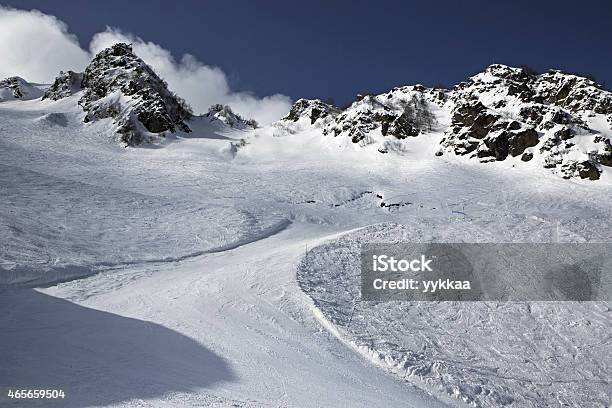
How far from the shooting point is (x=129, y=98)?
53719 mm

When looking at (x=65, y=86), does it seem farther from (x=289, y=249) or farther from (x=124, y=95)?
(x=289, y=249)

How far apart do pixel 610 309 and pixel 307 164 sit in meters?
28.2

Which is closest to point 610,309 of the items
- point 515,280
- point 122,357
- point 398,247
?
point 515,280

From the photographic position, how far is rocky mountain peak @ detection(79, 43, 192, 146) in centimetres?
4894

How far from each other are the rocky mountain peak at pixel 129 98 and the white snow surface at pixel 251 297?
45.5 feet

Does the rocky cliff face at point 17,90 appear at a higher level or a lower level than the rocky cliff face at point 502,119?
higher

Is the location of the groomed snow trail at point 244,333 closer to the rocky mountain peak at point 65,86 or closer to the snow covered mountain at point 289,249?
the snow covered mountain at point 289,249

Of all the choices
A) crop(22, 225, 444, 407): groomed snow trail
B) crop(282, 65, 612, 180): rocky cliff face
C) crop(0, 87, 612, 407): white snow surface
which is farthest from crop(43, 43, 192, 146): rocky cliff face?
crop(22, 225, 444, 407): groomed snow trail

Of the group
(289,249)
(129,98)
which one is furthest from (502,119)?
(129,98)

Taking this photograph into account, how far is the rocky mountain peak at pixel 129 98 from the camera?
4894 centimetres

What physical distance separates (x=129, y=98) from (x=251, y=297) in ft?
155

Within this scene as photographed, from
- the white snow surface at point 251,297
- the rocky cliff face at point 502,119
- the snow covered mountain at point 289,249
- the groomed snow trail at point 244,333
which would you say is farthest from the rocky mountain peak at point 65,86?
the groomed snow trail at point 244,333

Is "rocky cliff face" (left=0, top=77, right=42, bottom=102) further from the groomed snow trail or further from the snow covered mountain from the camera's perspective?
the groomed snow trail

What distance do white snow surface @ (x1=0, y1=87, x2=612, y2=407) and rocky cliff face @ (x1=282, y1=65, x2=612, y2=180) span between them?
3969 mm
